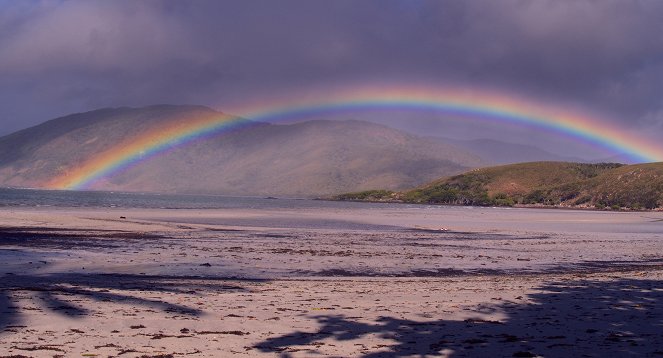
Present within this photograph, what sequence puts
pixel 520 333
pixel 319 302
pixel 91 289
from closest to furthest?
pixel 520 333
pixel 319 302
pixel 91 289

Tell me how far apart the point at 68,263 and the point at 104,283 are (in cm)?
581

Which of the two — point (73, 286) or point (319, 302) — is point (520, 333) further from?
point (73, 286)

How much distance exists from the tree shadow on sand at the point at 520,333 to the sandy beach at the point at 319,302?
0.11ft

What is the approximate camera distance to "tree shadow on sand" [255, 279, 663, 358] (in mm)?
9859

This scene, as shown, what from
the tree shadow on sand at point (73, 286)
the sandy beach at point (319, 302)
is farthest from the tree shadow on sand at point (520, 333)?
the tree shadow on sand at point (73, 286)

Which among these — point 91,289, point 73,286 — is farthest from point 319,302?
point 73,286

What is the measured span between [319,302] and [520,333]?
5031 millimetres

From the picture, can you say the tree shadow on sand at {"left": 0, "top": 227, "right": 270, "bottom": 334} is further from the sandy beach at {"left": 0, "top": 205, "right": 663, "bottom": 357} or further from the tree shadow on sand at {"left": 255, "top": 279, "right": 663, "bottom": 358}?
the tree shadow on sand at {"left": 255, "top": 279, "right": 663, "bottom": 358}

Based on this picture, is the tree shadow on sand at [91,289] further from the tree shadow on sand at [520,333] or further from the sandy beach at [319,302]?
the tree shadow on sand at [520,333]

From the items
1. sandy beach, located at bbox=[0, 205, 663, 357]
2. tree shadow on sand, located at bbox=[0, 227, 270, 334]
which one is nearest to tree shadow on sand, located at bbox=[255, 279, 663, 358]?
sandy beach, located at bbox=[0, 205, 663, 357]

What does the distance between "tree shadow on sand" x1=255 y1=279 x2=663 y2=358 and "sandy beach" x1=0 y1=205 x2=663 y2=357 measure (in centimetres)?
3

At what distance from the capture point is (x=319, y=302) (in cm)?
1465

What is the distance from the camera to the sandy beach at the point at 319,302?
399 inches

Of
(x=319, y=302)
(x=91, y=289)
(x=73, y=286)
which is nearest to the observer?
(x=319, y=302)
